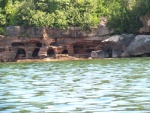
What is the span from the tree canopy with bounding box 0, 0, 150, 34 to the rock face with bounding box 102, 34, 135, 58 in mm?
2338

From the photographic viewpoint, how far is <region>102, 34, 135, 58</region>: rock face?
142 feet

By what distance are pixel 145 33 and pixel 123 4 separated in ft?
14.5

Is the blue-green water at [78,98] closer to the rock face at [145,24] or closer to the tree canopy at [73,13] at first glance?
the rock face at [145,24]

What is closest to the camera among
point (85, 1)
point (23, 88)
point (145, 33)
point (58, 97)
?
point (58, 97)

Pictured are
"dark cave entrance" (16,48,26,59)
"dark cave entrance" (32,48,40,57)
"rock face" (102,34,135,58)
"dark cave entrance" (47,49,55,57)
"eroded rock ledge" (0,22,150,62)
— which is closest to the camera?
"rock face" (102,34,135,58)

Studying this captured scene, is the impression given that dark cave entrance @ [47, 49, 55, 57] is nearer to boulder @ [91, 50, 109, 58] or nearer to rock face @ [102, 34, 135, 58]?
boulder @ [91, 50, 109, 58]

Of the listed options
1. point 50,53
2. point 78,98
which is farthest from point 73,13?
point 78,98

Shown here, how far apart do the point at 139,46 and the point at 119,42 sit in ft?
7.96

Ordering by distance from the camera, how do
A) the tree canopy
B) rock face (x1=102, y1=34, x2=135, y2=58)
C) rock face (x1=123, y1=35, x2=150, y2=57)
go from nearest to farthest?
1. rock face (x1=123, y1=35, x2=150, y2=57)
2. rock face (x1=102, y1=34, x2=135, y2=58)
3. the tree canopy

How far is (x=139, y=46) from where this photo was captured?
41.6 meters

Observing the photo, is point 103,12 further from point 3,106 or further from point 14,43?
point 3,106

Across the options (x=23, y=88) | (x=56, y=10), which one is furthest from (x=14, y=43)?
(x=23, y=88)

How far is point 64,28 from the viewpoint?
46.3 meters

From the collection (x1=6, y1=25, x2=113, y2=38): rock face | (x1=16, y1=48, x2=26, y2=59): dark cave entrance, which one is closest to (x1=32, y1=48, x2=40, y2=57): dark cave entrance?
(x1=16, y1=48, x2=26, y2=59): dark cave entrance
